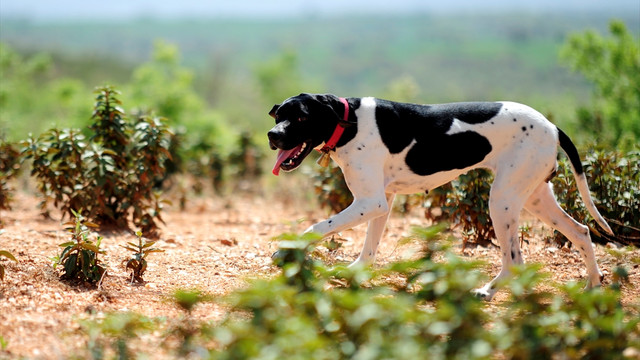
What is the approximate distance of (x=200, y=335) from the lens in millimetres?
3574

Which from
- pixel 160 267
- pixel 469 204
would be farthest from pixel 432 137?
pixel 160 267

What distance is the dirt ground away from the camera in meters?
3.97

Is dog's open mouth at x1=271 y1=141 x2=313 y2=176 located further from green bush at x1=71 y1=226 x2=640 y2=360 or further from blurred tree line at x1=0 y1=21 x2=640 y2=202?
blurred tree line at x1=0 y1=21 x2=640 y2=202

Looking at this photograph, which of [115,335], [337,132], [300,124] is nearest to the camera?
[115,335]

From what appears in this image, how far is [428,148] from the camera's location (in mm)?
4855

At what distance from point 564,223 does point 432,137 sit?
47.9 inches

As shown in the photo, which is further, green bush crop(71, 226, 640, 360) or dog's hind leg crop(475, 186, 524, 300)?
dog's hind leg crop(475, 186, 524, 300)

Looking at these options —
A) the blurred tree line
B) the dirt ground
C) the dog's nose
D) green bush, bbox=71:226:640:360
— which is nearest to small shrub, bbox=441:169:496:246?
the dirt ground

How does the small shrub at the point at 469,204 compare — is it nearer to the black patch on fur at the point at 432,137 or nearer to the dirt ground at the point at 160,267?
the dirt ground at the point at 160,267

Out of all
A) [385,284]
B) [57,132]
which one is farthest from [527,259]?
[57,132]

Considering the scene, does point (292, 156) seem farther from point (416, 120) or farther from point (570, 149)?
point (570, 149)

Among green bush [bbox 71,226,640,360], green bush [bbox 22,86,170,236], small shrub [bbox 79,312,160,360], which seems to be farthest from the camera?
green bush [bbox 22,86,170,236]

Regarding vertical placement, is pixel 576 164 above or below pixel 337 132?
below

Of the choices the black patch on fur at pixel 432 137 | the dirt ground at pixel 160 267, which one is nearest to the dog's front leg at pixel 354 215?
the dirt ground at pixel 160 267
